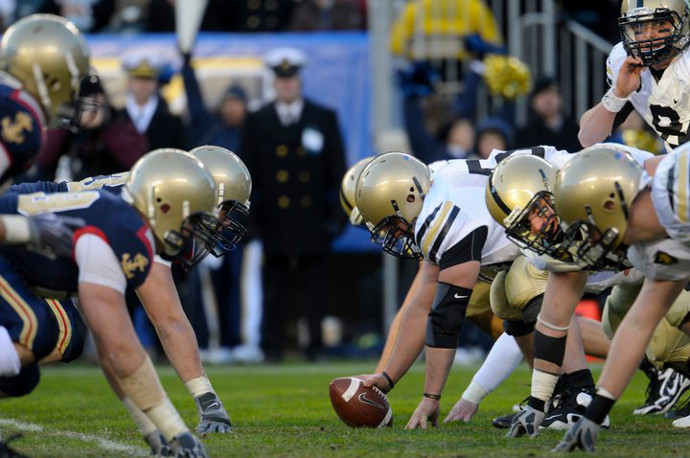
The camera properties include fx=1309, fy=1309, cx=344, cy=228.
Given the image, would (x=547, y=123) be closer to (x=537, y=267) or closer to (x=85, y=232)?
(x=537, y=267)

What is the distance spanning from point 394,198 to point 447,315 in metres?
0.64

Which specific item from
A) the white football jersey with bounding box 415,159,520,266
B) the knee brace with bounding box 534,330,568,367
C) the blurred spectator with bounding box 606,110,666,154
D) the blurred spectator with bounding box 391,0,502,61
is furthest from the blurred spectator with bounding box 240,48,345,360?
the knee brace with bounding box 534,330,568,367

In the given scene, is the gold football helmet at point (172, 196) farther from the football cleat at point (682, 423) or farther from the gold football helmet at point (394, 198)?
the football cleat at point (682, 423)

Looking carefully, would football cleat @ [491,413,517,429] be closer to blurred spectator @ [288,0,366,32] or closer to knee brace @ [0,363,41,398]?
knee brace @ [0,363,41,398]

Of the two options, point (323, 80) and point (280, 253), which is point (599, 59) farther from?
point (280, 253)

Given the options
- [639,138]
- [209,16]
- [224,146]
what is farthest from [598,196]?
[209,16]

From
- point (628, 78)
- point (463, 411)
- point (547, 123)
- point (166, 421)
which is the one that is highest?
point (628, 78)

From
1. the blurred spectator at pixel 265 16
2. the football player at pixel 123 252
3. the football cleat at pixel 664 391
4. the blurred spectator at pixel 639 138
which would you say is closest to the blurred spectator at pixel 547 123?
the blurred spectator at pixel 639 138

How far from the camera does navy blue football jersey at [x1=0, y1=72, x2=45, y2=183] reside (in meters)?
4.34

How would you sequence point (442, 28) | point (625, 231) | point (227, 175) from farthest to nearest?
point (442, 28) → point (227, 175) → point (625, 231)

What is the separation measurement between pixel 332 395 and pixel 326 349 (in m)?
5.51

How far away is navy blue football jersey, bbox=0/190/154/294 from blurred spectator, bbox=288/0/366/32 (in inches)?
303

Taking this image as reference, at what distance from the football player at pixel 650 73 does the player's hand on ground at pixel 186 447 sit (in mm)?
2728

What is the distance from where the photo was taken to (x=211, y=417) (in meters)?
5.70
